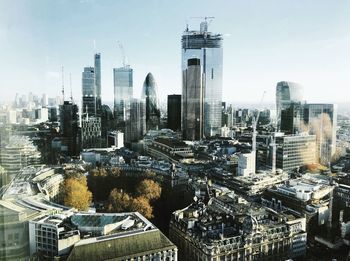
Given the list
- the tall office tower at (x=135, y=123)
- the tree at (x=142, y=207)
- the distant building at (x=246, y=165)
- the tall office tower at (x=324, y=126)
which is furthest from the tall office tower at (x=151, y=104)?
the tree at (x=142, y=207)

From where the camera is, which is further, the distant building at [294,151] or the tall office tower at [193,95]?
the tall office tower at [193,95]

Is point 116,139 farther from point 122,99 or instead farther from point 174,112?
point 174,112

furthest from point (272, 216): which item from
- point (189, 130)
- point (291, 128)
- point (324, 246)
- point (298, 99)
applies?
point (189, 130)

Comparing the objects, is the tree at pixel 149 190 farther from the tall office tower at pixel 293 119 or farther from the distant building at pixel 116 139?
the tall office tower at pixel 293 119

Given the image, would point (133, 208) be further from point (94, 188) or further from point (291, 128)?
point (291, 128)

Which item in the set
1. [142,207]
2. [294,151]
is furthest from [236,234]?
[294,151]

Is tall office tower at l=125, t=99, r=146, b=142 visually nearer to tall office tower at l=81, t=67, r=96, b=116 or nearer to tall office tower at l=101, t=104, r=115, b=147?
tall office tower at l=101, t=104, r=115, b=147
